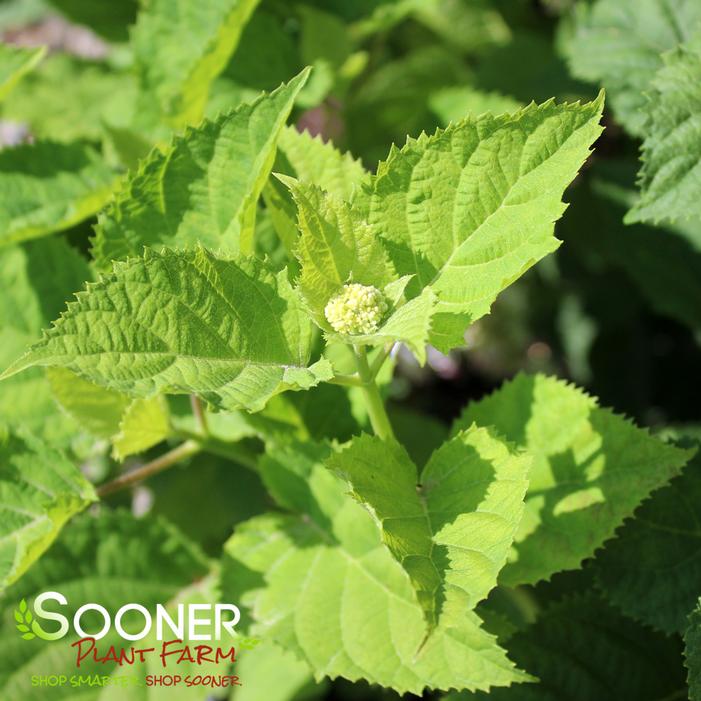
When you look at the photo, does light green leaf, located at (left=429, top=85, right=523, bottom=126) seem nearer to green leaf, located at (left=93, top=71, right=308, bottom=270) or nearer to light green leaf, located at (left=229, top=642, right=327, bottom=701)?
green leaf, located at (left=93, top=71, right=308, bottom=270)

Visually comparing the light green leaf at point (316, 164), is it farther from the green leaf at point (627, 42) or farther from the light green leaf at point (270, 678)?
the light green leaf at point (270, 678)

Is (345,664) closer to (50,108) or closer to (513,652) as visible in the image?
(513,652)

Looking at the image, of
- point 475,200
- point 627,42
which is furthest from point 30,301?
point 627,42

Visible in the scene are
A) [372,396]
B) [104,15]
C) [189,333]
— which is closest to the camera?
[189,333]

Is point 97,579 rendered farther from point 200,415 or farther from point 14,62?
point 14,62

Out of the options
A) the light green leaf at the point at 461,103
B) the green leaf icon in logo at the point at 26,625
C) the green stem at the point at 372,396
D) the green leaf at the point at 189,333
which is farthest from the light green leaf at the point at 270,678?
the light green leaf at the point at 461,103

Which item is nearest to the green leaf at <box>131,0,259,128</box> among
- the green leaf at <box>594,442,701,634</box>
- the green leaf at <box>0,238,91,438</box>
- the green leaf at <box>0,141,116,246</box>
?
the green leaf at <box>0,141,116,246</box>

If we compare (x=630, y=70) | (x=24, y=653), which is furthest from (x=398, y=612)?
(x=630, y=70)
